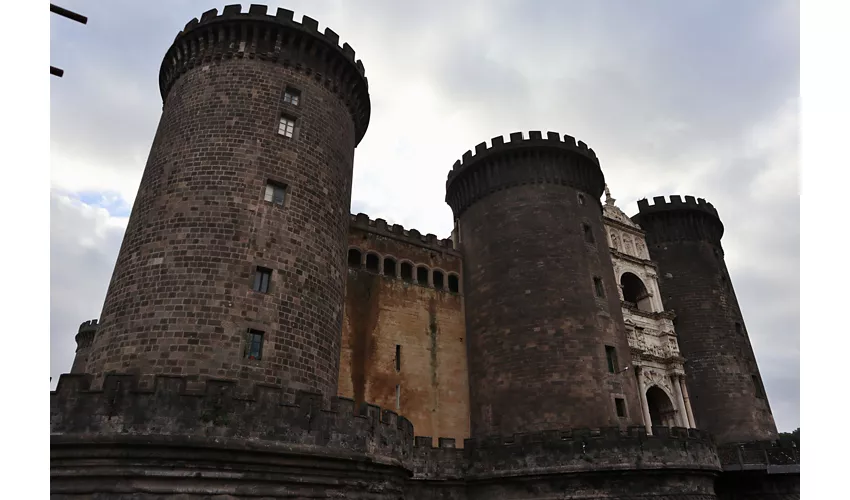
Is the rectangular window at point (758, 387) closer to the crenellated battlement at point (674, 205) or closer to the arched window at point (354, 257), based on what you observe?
the crenellated battlement at point (674, 205)

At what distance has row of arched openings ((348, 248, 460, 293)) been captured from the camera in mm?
26781

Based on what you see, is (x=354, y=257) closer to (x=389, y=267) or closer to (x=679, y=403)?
(x=389, y=267)

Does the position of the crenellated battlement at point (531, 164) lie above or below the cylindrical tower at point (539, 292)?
above

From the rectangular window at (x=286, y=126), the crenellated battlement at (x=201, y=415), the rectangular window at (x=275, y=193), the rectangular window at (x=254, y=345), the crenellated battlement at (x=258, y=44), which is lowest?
the crenellated battlement at (x=201, y=415)

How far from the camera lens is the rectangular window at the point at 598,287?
27169 mm

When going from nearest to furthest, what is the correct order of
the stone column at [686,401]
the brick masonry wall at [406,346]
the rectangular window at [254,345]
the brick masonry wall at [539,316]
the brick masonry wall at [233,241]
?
the brick masonry wall at [233,241] → the rectangular window at [254,345] → the brick masonry wall at [539,316] → the brick masonry wall at [406,346] → the stone column at [686,401]

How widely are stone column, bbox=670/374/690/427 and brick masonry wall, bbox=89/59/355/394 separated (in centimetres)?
2035

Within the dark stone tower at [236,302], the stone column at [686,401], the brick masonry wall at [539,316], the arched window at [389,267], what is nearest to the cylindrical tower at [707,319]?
the stone column at [686,401]

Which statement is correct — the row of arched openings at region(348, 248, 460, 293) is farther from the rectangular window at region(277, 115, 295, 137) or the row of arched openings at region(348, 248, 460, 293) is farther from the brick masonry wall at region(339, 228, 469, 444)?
the rectangular window at region(277, 115, 295, 137)

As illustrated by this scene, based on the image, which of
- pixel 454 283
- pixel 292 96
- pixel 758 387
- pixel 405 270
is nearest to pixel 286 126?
pixel 292 96

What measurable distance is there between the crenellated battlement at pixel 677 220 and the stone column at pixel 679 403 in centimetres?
1161

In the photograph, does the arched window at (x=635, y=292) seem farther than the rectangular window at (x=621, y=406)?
Yes

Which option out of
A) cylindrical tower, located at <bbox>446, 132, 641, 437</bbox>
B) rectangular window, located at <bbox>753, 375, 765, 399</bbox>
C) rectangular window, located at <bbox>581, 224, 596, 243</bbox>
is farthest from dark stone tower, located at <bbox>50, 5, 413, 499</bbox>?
rectangular window, located at <bbox>753, 375, 765, 399</bbox>

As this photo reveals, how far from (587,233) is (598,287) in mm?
3468
